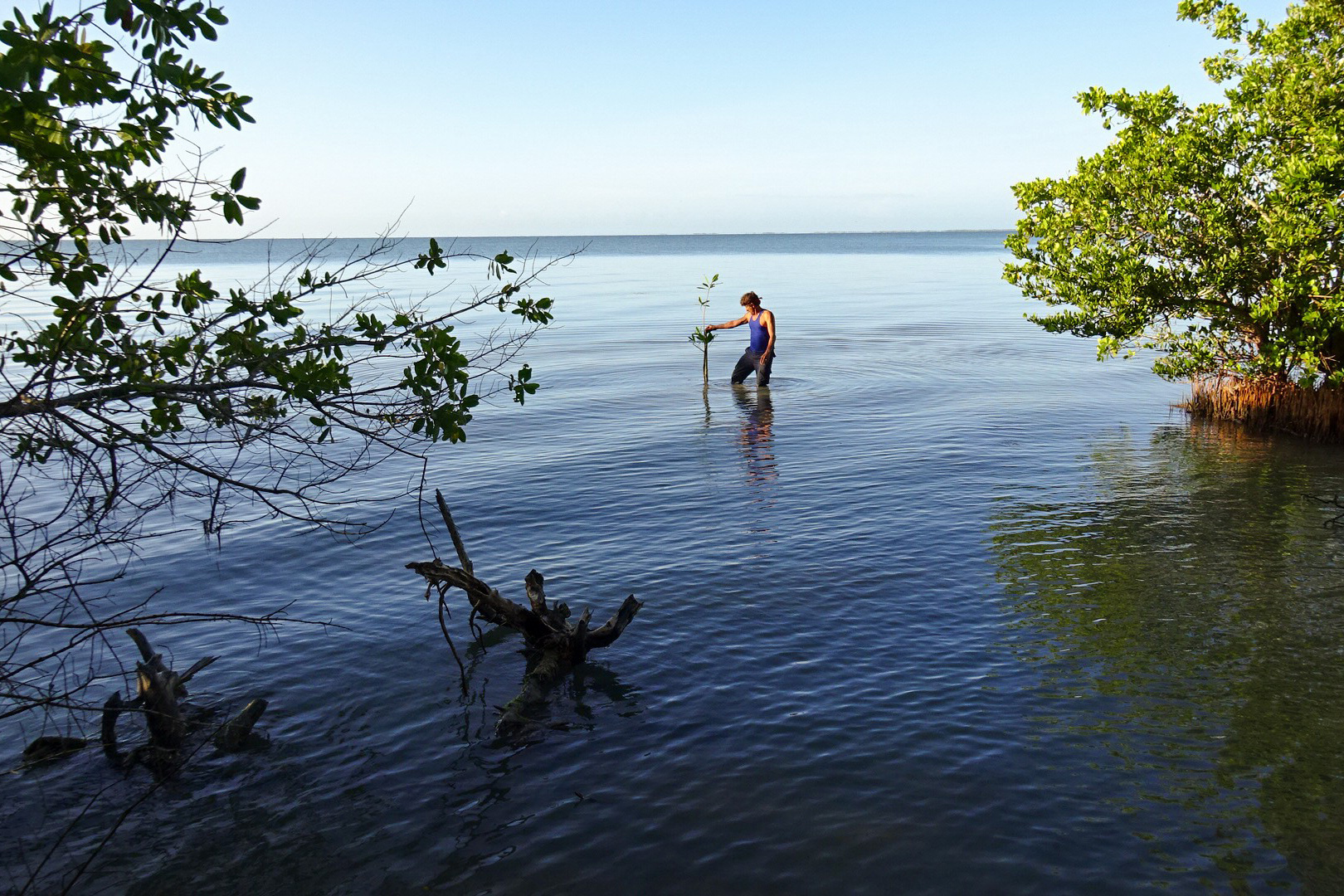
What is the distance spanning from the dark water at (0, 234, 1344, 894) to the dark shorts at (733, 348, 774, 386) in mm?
8711

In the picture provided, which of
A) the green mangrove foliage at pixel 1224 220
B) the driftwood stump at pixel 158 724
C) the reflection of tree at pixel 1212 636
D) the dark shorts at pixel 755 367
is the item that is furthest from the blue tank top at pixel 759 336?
the driftwood stump at pixel 158 724

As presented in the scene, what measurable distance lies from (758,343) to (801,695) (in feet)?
61.9

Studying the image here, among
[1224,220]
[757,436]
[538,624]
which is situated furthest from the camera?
[757,436]

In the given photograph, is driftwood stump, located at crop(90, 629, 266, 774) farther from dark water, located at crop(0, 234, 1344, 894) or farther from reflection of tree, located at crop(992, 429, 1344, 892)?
reflection of tree, located at crop(992, 429, 1344, 892)

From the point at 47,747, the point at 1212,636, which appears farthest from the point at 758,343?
the point at 47,747

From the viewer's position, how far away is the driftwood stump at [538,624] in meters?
9.24

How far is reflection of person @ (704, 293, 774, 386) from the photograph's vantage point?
2636 centimetres

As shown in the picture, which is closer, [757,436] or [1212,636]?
[1212,636]

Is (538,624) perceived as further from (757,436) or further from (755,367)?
(755,367)

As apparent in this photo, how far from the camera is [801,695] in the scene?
9.09m

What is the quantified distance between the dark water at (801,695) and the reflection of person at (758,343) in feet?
27.7

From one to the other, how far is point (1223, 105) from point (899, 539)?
11749 millimetres

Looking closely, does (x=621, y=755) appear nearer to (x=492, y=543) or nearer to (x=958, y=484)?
(x=492, y=543)

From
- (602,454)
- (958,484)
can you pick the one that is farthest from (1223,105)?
(602,454)
